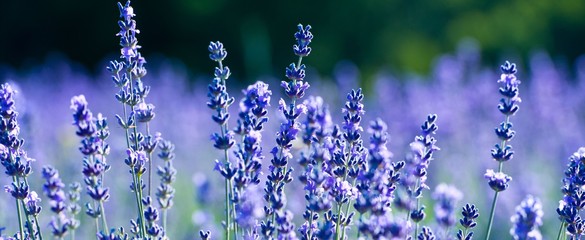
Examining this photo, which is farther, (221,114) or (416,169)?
(221,114)

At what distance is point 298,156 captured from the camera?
356 cm

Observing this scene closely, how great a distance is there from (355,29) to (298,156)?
994 cm

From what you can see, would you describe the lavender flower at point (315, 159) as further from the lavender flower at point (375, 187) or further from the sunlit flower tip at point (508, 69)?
the sunlit flower tip at point (508, 69)

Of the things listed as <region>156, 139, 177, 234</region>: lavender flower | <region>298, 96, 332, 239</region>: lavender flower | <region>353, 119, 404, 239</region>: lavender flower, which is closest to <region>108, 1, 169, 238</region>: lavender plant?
<region>156, 139, 177, 234</region>: lavender flower

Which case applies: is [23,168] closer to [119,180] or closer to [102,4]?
[119,180]

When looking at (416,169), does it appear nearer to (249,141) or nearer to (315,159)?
(315,159)

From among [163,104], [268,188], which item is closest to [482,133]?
[163,104]

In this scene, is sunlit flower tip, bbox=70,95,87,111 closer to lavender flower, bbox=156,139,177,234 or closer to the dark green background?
lavender flower, bbox=156,139,177,234

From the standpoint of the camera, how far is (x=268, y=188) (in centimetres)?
234

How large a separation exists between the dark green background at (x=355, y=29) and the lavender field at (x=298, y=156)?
0.38m

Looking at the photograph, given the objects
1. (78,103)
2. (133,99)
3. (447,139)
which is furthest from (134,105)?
(447,139)

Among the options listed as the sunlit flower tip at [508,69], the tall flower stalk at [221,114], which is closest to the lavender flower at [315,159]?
the tall flower stalk at [221,114]

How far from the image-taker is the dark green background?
12.9m

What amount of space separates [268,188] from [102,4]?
45.6 feet
